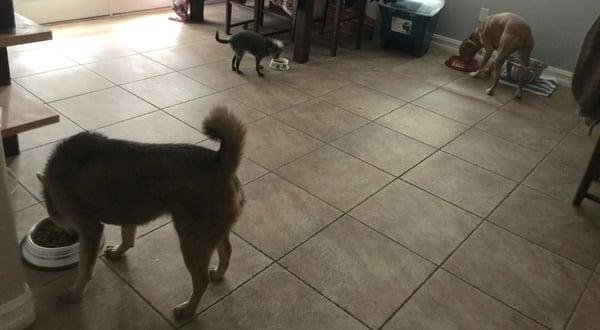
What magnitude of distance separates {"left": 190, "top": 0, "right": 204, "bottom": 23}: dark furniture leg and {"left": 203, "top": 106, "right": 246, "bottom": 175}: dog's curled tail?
3.61 meters

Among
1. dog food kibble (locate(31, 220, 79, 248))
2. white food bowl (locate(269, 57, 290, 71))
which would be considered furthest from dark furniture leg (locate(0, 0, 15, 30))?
white food bowl (locate(269, 57, 290, 71))

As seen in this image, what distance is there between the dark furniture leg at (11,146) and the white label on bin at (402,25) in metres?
3.31

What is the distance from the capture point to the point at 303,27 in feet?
12.8

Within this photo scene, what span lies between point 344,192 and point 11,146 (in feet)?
5.38

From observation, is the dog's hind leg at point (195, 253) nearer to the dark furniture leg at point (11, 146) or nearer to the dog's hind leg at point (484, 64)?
the dark furniture leg at point (11, 146)

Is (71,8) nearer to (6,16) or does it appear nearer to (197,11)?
(197,11)

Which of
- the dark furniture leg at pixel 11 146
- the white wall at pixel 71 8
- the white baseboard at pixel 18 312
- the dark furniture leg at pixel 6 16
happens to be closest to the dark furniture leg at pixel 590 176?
the white baseboard at pixel 18 312

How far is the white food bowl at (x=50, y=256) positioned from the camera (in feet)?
5.62

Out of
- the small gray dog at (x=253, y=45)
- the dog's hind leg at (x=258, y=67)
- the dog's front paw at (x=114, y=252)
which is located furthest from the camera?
the dog's hind leg at (x=258, y=67)

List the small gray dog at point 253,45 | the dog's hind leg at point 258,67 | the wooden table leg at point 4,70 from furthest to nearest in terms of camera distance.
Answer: the dog's hind leg at point 258,67 < the small gray dog at point 253,45 < the wooden table leg at point 4,70

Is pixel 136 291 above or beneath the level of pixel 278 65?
beneath

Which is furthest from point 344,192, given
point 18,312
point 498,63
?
point 498,63

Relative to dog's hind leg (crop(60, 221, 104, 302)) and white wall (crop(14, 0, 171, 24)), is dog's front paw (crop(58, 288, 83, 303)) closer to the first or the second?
dog's hind leg (crop(60, 221, 104, 302))

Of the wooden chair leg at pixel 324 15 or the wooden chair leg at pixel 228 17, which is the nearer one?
the wooden chair leg at pixel 228 17
